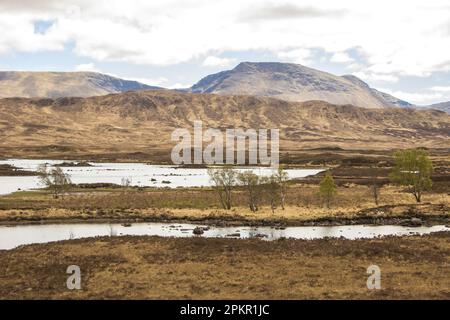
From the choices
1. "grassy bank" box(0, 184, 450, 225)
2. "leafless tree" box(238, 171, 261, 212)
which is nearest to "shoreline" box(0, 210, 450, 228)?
"grassy bank" box(0, 184, 450, 225)

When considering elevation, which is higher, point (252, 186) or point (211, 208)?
point (252, 186)

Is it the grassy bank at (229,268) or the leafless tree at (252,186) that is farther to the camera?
the leafless tree at (252,186)

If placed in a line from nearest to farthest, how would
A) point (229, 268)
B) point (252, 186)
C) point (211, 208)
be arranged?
point (229, 268) < point (252, 186) < point (211, 208)

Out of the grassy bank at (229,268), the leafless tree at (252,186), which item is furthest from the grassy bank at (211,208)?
the grassy bank at (229,268)

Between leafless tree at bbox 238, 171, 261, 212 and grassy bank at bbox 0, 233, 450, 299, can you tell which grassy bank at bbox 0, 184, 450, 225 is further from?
grassy bank at bbox 0, 233, 450, 299

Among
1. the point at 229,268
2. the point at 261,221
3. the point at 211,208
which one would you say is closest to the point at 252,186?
the point at 211,208

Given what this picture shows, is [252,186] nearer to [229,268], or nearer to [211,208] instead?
[211,208]

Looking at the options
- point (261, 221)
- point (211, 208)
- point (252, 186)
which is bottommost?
point (261, 221)

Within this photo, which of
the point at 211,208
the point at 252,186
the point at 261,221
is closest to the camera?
the point at 261,221

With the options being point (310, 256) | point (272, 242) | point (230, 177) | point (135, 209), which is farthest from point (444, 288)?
point (135, 209)

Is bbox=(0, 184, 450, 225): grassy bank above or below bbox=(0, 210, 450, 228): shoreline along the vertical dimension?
above

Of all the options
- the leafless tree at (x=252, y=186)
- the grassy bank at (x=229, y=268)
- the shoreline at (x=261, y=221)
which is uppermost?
the leafless tree at (x=252, y=186)

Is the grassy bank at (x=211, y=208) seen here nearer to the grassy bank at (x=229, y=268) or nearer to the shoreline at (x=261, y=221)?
the shoreline at (x=261, y=221)

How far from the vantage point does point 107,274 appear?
1462 inches
